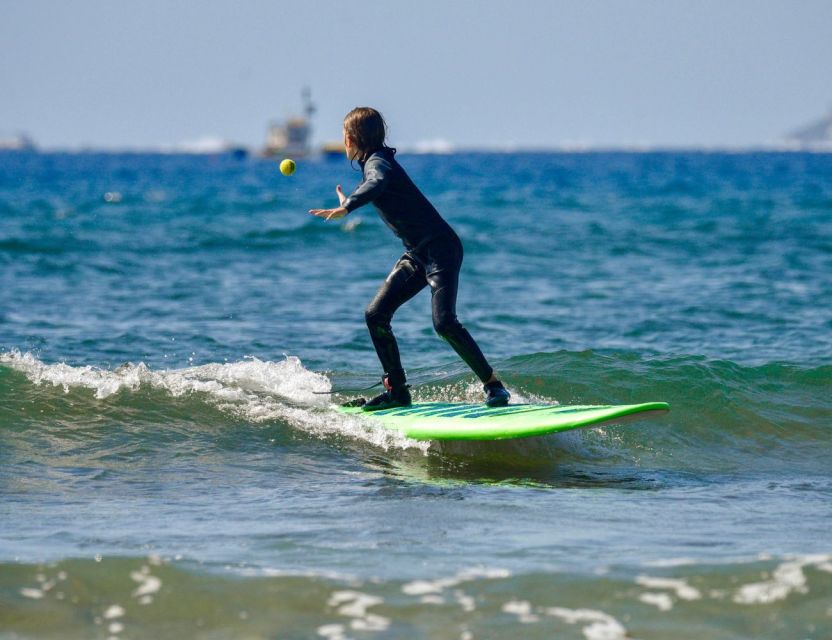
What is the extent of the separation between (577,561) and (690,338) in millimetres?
7540

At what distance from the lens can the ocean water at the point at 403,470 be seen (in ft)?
14.7

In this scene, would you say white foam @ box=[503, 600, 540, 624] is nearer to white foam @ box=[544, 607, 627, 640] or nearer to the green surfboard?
white foam @ box=[544, 607, 627, 640]

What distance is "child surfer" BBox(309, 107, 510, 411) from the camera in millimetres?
6680

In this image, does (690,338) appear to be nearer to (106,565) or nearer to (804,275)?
(804,275)

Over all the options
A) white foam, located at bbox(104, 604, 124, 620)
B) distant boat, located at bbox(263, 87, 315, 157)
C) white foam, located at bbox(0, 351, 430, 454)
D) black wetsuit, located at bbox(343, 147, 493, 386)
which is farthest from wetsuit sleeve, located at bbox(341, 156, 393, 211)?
distant boat, located at bbox(263, 87, 315, 157)

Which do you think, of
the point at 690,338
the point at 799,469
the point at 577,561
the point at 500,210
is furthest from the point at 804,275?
the point at 500,210

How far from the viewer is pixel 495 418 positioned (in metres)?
7.02

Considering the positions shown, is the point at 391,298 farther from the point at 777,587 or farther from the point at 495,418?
the point at 777,587

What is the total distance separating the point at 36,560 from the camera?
487cm

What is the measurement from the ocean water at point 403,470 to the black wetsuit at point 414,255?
72cm

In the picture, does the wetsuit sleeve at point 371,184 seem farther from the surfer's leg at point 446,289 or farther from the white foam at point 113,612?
the white foam at point 113,612

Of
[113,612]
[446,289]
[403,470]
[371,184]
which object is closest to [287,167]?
[371,184]

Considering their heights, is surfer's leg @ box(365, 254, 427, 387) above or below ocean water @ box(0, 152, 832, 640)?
above

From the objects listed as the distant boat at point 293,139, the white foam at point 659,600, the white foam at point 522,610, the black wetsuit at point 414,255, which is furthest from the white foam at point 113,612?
the distant boat at point 293,139
